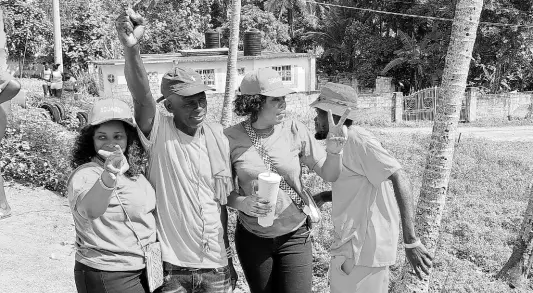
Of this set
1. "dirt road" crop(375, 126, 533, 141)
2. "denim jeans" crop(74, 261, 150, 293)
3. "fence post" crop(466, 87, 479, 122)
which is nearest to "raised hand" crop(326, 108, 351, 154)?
"denim jeans" crop(74, 261, 150, 293)

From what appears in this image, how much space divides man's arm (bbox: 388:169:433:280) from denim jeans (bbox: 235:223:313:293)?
615mm

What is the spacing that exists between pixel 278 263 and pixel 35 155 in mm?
5799

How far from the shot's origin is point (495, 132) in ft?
67.2

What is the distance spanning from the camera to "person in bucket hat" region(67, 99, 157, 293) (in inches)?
98.7

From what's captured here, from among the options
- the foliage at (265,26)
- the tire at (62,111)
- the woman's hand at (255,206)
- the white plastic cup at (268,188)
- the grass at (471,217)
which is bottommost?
the grass at (471,217)

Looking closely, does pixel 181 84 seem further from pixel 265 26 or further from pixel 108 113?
pixel 265 26

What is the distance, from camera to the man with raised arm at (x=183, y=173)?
2688mm

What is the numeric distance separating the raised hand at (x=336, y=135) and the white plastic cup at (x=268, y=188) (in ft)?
1.08

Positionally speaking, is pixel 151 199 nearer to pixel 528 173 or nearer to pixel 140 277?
pixel 140 277

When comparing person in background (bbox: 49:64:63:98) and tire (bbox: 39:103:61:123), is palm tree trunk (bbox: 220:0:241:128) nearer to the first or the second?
tire (bbox: 39:103:61:123)

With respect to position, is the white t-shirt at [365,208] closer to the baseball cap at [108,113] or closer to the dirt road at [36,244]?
the baseball cap at [108,113]

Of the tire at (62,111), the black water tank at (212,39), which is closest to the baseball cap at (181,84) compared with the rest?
the tire at (62,111)

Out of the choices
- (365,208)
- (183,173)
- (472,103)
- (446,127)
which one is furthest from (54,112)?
(472,103)

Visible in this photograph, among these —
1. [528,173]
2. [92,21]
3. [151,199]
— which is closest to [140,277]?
[151,199]
